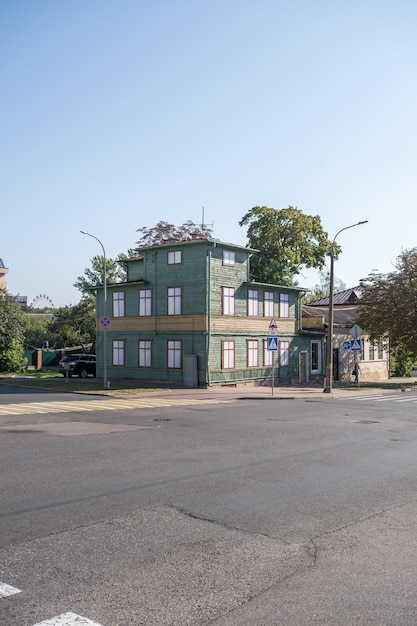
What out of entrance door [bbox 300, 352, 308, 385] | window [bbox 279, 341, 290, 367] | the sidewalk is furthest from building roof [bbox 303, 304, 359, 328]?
the sidewalk

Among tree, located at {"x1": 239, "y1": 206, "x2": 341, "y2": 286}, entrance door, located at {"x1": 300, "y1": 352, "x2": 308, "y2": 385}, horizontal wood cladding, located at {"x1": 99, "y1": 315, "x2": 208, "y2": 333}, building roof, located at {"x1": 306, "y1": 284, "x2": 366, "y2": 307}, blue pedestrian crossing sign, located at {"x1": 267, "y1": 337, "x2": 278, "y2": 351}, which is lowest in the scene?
entrance door, located at {"x1": 300, "y1": 352, "x2": 308, "y2": 385}

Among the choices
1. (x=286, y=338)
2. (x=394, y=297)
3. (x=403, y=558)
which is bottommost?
(x=403, y=558)

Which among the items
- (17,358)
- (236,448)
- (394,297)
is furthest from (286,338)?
(236,448)

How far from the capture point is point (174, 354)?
117 ft

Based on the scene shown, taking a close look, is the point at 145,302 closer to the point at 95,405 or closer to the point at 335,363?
the point at 95,405

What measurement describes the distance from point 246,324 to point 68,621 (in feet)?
108

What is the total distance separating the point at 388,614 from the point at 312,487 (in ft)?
14.9

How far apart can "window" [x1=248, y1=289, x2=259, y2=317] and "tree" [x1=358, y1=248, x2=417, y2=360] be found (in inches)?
318

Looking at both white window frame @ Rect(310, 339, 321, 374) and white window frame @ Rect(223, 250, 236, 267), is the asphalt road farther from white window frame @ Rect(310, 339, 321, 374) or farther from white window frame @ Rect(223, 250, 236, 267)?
white window frame @ Rect(310, 339, 321, 374)

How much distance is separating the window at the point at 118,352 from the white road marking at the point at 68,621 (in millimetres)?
33841

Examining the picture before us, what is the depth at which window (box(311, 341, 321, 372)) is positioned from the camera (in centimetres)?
4362

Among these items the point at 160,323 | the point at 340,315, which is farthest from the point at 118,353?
the point at 340,315

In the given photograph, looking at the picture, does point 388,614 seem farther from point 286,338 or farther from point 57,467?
point 286,338

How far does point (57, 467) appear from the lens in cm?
1084
